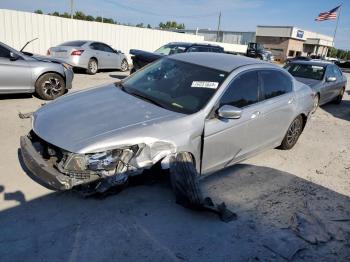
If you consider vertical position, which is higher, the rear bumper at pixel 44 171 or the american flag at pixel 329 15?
the american flag at pixel 329 15

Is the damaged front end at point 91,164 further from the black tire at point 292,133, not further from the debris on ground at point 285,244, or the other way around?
the black tire at point 292,133

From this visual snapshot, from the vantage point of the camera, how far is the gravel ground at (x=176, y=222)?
3066mm

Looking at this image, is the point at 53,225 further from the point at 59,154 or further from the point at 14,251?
the point at 59,154

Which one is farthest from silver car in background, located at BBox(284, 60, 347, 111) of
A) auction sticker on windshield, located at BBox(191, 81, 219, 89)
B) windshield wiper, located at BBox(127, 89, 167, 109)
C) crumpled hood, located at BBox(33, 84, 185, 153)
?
crumpled hood, located at BBox(33, 84, 185, 153)

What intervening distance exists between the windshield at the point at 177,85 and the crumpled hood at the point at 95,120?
0.18 metres

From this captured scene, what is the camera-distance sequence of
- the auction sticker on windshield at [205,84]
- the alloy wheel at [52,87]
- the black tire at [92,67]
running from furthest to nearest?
the black tire at [92,67] < the alloy wheel at [52,87] < the auction sticker on windshield at [205,84]

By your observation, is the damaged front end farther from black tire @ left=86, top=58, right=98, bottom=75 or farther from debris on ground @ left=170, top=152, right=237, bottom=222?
black tire @ left=86, top=58, right=98, bottom=75

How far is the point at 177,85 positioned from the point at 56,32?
14823 millimetres

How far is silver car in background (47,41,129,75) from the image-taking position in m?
13.3

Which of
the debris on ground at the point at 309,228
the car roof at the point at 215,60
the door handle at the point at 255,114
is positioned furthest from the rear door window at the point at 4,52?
the debris on ground at the point at 309,228

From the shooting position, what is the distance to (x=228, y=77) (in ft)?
14.7

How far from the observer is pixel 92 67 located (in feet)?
46.5

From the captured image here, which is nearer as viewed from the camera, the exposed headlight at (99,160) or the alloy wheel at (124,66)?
the exposed headlight at (99,160)

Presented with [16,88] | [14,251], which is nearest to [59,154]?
[14,251]
